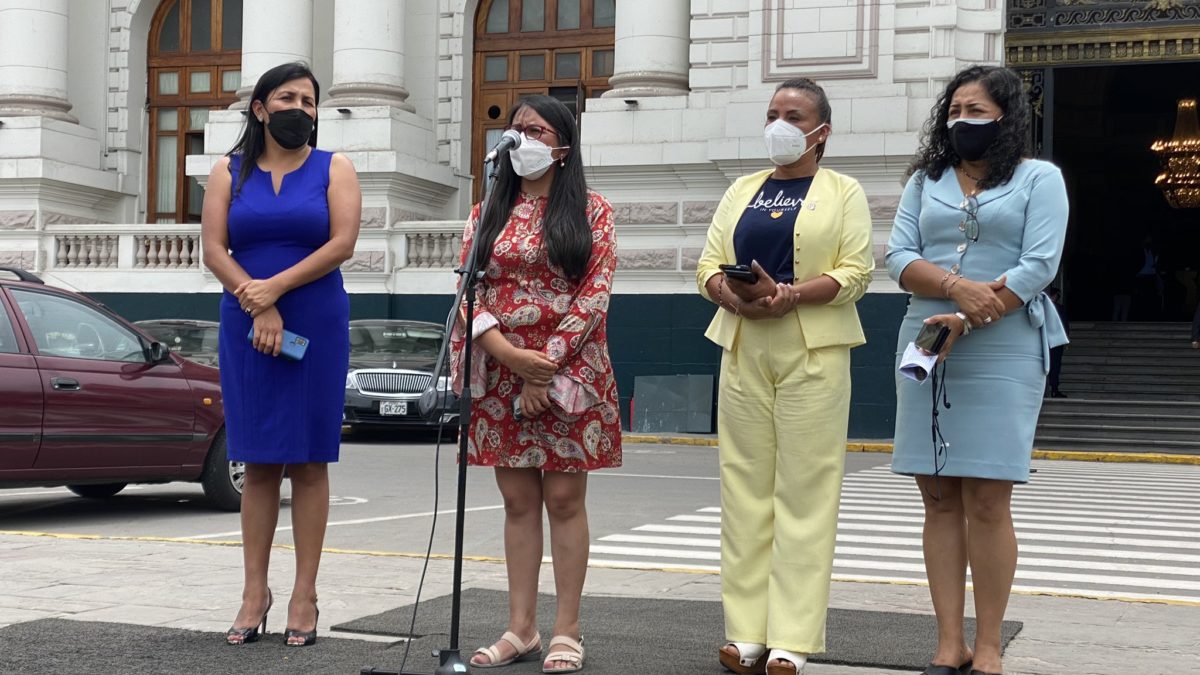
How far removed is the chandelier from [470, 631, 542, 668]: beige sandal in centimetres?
3032

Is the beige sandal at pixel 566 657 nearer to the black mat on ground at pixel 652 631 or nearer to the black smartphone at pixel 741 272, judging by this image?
the black mat on ground at pixel 652 631

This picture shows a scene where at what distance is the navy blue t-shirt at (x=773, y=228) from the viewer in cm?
581

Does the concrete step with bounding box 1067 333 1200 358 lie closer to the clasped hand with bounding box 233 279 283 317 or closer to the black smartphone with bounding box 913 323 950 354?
the black smartphone with bounding box 913 323 950 354

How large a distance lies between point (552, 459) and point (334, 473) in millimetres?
9728

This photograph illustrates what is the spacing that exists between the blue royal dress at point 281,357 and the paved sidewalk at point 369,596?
805mm

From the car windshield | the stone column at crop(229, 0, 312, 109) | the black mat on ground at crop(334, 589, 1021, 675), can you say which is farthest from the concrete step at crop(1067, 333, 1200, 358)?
the black mat on ground at crop(334, 589, 1021, 675)

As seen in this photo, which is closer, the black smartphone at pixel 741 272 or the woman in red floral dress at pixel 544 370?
the black smartphone at pixel 741 272

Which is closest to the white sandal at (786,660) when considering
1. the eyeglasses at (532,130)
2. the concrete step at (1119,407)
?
the eyeglasses at (532,130)

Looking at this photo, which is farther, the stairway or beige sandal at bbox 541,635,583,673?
the stairway

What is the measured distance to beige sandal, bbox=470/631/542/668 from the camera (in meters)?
5.64

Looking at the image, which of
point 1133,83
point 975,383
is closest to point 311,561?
point 975,383

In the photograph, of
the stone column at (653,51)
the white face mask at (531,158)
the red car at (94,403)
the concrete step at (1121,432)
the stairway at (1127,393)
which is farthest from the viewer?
the stone column at (653,51)

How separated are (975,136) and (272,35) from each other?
903 inches

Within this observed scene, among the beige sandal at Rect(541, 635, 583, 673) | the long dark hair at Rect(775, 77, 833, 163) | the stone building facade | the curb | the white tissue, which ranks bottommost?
the curb
